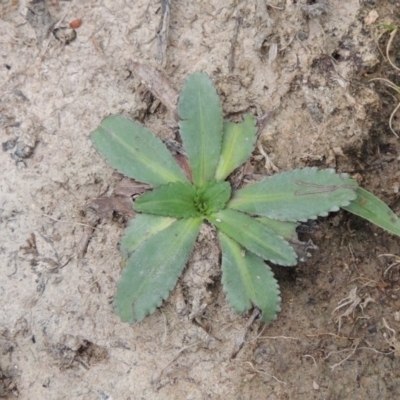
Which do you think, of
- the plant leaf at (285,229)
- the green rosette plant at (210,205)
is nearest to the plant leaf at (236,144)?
the green rosette plant at (210,205)

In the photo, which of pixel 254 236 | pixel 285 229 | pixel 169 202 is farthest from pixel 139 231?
pixel 285 229

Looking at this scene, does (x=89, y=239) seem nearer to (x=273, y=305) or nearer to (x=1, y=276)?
(x=1, y=276)

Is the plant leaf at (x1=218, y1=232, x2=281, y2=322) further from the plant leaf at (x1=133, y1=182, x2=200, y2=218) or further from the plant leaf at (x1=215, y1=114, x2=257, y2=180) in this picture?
the plant leaf at (x1=215, y1=114, x2=257, y2=180)

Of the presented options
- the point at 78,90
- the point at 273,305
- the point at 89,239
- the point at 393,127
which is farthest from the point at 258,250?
the point at 78,90

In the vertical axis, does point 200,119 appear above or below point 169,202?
above

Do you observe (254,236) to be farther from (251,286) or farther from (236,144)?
(236,144)

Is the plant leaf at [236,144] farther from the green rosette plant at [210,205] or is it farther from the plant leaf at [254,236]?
the plant leaf at [254,236]

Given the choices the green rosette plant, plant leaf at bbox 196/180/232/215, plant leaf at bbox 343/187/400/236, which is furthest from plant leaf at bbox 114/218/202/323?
plant leaf at bbox 343/187/400/236
